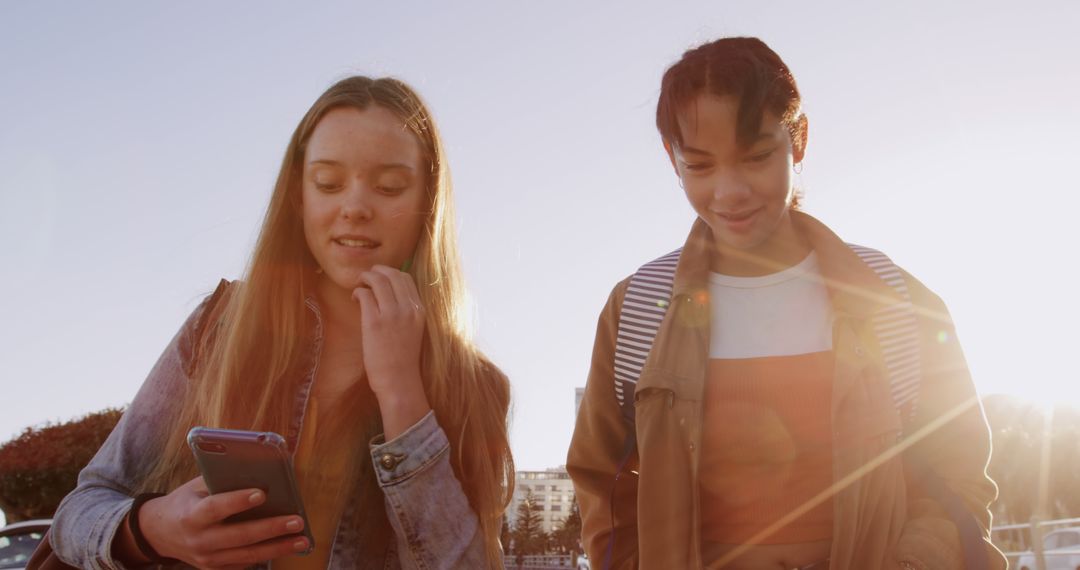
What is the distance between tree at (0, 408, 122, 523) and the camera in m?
19.1

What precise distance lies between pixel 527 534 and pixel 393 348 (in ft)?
332

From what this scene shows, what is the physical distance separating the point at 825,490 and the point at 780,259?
76 centimetres

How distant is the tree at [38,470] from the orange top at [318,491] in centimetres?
1902

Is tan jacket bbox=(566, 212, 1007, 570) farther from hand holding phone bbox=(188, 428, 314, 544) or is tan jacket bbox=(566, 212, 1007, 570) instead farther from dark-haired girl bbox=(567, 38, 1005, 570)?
hand holding phone bbox=(188, 428, 314, 544)

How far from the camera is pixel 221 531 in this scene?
5.80 feet

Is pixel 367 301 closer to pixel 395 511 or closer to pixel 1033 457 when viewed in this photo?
pixel 395 511

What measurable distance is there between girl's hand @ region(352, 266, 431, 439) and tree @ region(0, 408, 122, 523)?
760 inches

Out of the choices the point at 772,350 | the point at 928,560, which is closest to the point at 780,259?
the point at 772,350

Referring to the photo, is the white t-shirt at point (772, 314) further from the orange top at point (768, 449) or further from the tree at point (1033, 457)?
the tree at point (1033, 457)

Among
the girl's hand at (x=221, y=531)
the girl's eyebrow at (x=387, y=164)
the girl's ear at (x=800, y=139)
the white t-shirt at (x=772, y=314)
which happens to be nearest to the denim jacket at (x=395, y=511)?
the girl's hand at (x=221, y=531)

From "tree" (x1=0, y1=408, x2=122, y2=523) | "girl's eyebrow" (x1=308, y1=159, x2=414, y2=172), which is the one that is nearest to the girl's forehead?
"girl's eyebrow" (x1=308, y1=159, x2=414, y2=172)

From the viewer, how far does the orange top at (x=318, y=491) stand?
6.72 ft

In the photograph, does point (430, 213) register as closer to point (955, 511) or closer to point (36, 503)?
point (955, 511)

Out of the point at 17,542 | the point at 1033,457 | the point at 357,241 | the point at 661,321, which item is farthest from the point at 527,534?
the point at 357,241
